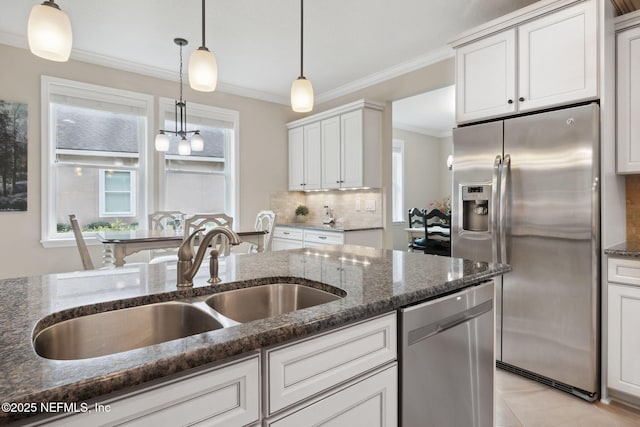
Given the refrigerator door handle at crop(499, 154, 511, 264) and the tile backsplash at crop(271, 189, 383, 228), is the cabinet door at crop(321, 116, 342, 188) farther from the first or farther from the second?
the refrigerator door handle at crop(499, 154, 511, 264)

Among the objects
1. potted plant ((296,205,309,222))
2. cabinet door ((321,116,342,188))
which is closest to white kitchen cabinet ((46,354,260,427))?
cabinet door ((321,116,342,188))

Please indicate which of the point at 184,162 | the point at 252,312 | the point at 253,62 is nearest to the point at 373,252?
the point at 252,312

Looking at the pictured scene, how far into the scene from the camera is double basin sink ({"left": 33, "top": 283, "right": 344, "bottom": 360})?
93 cm

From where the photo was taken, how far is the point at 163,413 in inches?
26.0

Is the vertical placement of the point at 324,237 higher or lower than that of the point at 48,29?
lower

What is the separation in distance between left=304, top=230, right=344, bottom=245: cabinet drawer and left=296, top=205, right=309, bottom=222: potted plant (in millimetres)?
844

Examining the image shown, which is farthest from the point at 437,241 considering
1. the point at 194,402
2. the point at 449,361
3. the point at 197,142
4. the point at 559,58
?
the point at 194,402

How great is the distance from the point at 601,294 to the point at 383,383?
186 cm

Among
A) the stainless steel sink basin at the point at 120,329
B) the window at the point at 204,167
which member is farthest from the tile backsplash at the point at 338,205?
the stainless steel sink basin at the point at 120,329

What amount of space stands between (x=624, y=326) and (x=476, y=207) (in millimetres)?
1106

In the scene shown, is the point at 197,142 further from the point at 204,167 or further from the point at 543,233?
the point at 543,233

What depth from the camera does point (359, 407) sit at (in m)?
0.99

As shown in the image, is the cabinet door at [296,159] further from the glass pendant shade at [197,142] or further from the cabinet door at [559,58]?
the cabinet door at [559,58]

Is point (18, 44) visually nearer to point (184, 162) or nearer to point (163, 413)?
point (184, 162)
